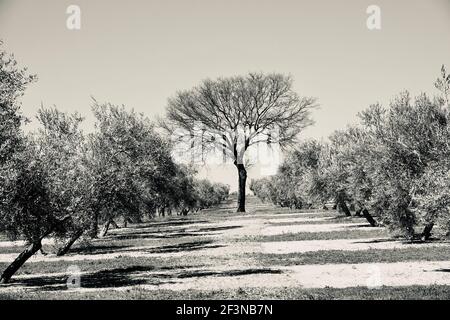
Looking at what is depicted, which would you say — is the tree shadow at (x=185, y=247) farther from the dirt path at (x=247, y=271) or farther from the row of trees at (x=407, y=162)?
the row of trees at (x=407, y=162)

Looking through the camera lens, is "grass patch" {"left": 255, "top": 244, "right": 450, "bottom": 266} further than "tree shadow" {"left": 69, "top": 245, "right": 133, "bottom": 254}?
No

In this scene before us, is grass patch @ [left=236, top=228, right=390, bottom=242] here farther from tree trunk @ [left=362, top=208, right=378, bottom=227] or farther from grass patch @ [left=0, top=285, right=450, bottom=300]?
grass patch @ [left=0, top=285, right=450, bottom=300]

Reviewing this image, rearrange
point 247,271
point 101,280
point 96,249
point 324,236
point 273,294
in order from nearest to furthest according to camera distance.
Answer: point 273,294
point 101,280
point 247,271
point 96,249
point 324,236

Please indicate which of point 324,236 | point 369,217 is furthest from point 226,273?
point 369,217

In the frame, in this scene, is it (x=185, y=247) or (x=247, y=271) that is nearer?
(x=247, y=271)

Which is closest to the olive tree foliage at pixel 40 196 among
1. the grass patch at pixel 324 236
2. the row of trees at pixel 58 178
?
the row of trees at pixel 58 178

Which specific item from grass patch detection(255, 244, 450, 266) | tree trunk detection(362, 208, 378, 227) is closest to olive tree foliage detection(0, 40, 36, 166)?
grass patch detection(255, 244, 450, 266)

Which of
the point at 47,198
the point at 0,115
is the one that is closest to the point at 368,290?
the point at 47,198

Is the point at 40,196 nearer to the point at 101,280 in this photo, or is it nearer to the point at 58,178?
the point at 58,178

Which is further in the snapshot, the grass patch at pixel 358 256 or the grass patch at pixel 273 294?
the grass patch at pixel 358 256

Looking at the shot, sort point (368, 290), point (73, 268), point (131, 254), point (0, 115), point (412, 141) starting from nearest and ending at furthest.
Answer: point (368, 290) → point (0, 115) → point (412, 141) → point (73, 268) → point (131, 254)

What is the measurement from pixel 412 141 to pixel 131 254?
57.5ft

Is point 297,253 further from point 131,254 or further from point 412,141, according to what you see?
point 131,254
